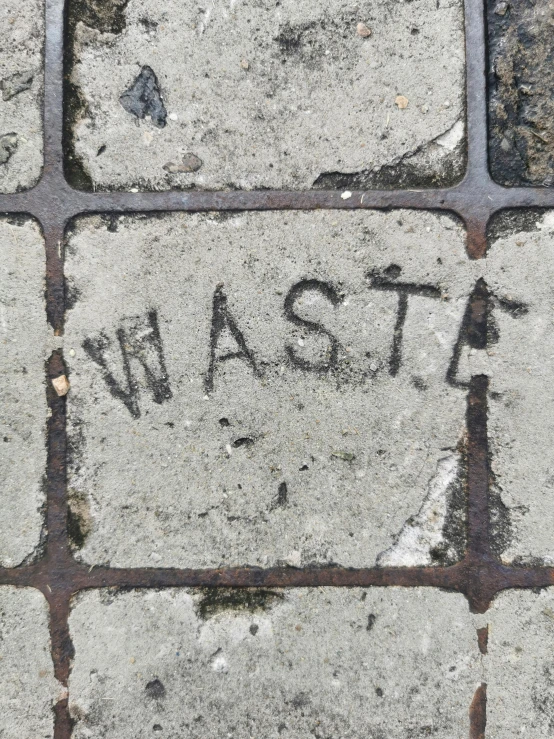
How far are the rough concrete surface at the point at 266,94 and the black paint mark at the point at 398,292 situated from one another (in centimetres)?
24

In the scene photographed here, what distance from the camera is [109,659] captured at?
1.13 meters

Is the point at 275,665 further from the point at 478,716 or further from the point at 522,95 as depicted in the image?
the point at 522,95

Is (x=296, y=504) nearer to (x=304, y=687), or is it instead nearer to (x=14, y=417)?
(x=304, y=687)

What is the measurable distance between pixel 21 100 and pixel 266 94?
63 centimetres

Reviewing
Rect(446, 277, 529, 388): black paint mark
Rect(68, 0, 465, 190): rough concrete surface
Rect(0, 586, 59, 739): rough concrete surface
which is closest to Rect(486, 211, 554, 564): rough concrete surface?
Rect(446, 277, 529, 388): black paint mark

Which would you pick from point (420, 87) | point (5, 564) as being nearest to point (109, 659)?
point (5, 564)

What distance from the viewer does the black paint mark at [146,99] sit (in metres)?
1.15

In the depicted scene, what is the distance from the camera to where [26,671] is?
1.13m

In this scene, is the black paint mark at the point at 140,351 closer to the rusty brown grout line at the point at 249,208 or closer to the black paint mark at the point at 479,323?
the rusty brown grout line at the point at 249,208

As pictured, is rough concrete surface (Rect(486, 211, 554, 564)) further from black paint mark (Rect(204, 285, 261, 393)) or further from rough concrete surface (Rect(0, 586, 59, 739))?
rough concrete surface (Rect(0, 586, 59, 739))

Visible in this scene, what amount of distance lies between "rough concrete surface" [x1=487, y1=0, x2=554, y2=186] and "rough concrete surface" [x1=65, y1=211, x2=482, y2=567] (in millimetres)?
240

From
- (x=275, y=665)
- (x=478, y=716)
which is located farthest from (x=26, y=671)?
(x=478, y=716)

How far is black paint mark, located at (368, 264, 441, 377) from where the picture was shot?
1.14 metres

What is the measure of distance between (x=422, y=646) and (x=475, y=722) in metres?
0.22
